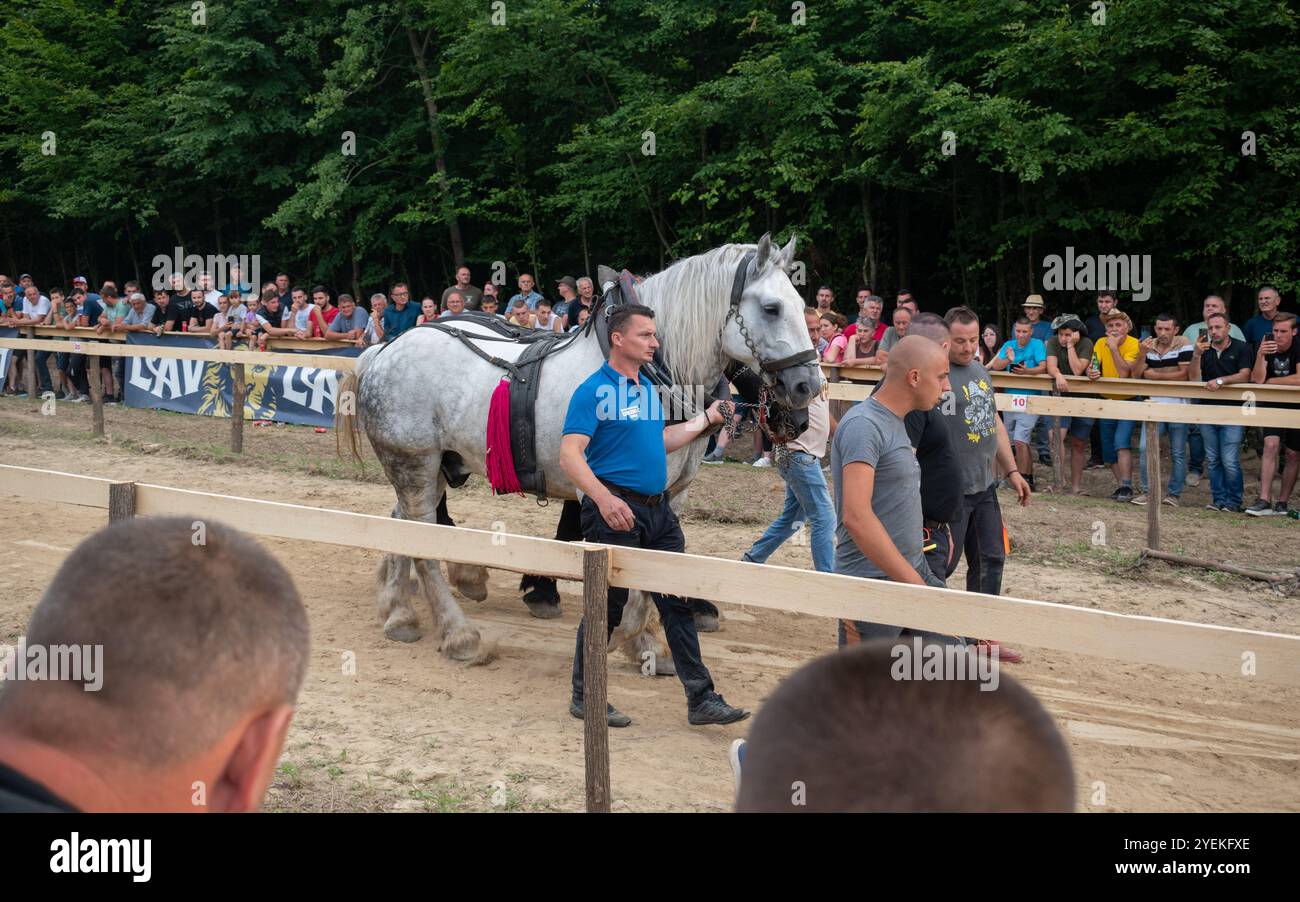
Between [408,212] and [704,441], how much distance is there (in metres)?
15.2

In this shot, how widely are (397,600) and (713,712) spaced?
266 cm

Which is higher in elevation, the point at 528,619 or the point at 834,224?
the point at 834,224

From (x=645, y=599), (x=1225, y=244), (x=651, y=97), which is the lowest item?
(x=645, y=599)

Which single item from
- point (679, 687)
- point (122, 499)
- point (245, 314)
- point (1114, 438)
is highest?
point (245, 314)

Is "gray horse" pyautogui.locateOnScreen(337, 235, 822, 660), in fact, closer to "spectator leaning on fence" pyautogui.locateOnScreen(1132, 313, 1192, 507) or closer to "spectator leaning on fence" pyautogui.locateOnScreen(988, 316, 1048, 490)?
"spectator leaning on fence" pyautogui.locateOnScreen(988, 316, 1048, 490)

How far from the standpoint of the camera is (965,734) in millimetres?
1232

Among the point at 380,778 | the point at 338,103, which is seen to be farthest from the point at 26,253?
the point at 380,778

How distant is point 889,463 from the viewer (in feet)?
15.4

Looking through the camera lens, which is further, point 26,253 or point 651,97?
point 26,253

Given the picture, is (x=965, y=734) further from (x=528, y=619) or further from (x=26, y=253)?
(x=26, y=253)

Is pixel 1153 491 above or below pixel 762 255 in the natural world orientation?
below

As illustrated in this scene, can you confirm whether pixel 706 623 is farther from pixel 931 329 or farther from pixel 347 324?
pixel 347 324

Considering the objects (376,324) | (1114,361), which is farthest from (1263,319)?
(376,324)

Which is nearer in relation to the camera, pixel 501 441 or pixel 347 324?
pixel 501 441
